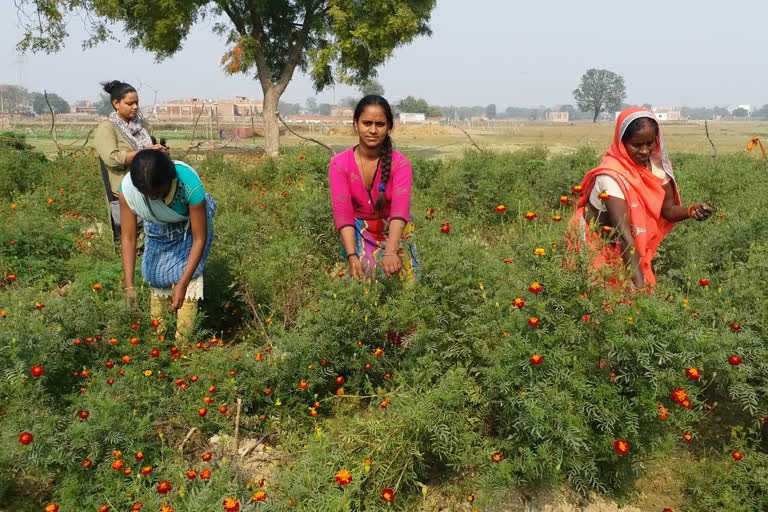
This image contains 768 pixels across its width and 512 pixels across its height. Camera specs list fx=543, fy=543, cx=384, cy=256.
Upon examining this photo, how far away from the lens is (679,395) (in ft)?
6.04

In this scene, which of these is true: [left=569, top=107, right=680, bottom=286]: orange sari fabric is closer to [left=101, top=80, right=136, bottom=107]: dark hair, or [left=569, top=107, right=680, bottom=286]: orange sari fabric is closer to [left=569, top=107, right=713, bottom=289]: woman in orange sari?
[left=569, top=107, right=713, bottom=289]: woman in orange sari

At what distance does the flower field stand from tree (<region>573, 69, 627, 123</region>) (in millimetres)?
120271

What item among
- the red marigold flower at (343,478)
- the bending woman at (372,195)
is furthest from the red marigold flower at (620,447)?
the bending woman at (372,195)

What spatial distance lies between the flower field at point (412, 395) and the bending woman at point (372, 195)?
0.59ft

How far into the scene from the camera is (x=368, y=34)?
14.8m

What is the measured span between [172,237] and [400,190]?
1241 mm

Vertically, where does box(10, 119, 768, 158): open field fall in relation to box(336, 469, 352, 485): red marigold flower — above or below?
above

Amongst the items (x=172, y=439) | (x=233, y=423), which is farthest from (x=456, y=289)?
(x=172, y=439)

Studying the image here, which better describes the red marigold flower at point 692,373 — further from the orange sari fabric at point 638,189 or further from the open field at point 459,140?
the open field at point 459,140

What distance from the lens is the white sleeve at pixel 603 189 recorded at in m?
2.68

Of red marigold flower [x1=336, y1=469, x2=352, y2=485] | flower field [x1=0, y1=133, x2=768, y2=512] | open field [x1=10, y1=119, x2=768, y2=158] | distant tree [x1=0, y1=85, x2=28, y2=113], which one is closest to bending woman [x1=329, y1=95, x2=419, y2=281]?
flower field [x1=0, y1=133, x2=768, y2=512]

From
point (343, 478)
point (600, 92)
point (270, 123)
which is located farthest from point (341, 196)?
point (600, 92)

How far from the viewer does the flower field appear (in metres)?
1.95

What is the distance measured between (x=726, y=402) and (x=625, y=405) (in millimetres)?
1274
